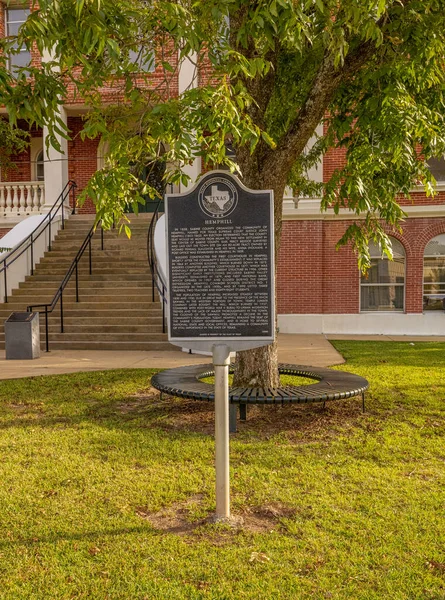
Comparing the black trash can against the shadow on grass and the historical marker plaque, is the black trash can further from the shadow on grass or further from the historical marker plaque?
the historical marker plaque

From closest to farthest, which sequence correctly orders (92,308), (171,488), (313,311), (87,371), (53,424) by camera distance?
1. (171,488)
2. (53,424)
3. (87,371)
4. (92,308)
5. (313,311)

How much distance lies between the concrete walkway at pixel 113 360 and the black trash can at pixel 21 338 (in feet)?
0.68

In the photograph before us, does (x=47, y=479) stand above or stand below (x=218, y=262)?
below

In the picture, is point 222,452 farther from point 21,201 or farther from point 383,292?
point 21,201

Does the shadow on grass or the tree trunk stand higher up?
the tree trunk

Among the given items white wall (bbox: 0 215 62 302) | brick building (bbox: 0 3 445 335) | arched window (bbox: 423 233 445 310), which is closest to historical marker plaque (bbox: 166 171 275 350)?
white wall (bbox: 0 215 62 302)

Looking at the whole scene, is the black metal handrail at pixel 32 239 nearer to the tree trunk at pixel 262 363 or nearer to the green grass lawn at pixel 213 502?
the green grass lawn at pixel 213 502

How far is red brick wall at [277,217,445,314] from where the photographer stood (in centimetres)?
1592

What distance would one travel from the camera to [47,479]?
4316mm

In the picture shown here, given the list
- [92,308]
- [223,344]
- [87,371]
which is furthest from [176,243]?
[92,308]

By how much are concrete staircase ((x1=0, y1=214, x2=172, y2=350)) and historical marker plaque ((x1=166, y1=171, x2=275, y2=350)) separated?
7.59 m

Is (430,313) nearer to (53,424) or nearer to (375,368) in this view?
(375,368)

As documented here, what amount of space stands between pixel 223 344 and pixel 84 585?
5.32ft

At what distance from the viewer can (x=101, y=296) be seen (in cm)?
1297
